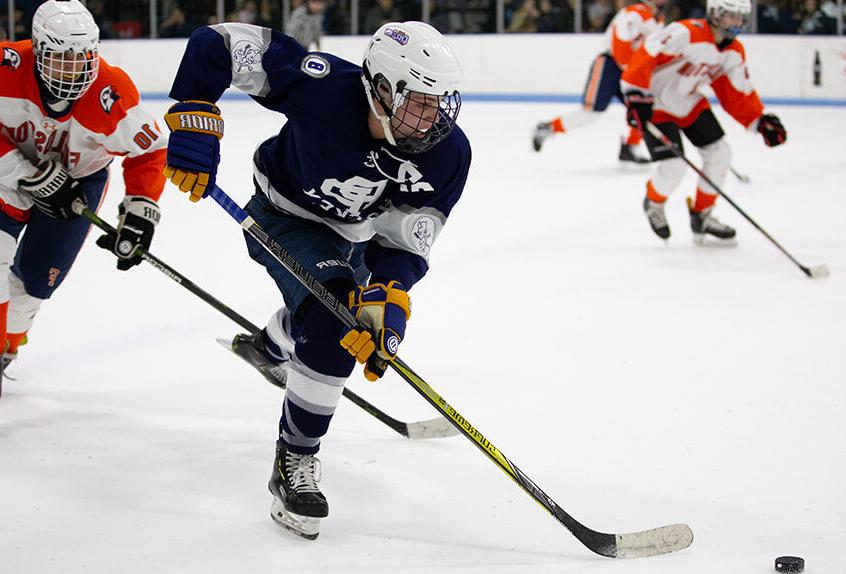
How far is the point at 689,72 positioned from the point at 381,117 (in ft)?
10.5

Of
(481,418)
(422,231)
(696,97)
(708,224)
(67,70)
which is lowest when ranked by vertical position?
(708,224)

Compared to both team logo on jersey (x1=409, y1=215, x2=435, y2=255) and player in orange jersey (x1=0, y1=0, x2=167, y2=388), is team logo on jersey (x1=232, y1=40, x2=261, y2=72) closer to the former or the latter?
team logo on jersey (x1=409, y1=215, x2=435, y2=255)

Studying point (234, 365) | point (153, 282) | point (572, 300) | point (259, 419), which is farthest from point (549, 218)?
point (259, 419)

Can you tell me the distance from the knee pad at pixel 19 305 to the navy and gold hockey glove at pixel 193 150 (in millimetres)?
1039

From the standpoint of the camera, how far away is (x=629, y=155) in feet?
24.4

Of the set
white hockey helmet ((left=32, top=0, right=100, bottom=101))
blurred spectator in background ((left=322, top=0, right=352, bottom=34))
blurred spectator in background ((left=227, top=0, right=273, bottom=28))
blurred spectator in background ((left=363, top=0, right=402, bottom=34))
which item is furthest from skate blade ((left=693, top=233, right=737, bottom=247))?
blurred spectator in background ((left=227, top=0, right=273, bottom=28))

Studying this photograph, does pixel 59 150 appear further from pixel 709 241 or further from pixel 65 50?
pixel 709 241

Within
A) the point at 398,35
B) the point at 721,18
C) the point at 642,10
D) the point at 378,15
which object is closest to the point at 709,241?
the point at 721,18

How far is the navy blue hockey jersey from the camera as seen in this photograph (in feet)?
7.49

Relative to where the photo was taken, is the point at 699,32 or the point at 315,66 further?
the point at 699,32

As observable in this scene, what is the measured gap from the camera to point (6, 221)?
9.54 feet

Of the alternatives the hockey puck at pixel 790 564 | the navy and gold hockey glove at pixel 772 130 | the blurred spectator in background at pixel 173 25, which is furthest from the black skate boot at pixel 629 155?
the blurred spectator in background at pixel 173 25

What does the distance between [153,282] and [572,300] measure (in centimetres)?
166

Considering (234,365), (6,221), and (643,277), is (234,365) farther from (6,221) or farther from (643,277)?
(643,277)
